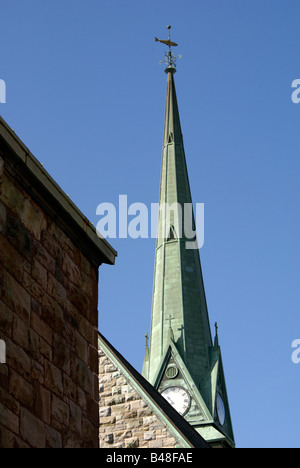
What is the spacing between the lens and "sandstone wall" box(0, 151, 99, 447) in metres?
8.22

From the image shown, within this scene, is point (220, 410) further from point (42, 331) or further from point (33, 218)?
point (42, 331)

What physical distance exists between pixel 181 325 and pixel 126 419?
30692 millimetres

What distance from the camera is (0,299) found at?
8.23 metres

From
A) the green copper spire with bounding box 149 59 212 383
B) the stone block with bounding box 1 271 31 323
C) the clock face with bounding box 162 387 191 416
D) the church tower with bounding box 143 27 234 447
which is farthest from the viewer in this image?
the green copper spire with bounding box 149 59 212 383

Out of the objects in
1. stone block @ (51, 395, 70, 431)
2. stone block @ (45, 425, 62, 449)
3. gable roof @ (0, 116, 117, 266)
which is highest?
gable roof @ (0, 116, 117, 266)

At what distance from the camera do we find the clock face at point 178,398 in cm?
4378

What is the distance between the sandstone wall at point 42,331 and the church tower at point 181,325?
29.5m

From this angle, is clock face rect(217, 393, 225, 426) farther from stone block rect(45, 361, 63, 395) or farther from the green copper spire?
stone block rect(45, 361, 63, 395)

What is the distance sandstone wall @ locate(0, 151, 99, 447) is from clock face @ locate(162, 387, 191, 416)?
3435 cm

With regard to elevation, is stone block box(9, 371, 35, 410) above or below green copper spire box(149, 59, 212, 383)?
below

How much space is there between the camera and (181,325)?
49406 mm

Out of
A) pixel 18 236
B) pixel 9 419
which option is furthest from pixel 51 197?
pixel 9 419

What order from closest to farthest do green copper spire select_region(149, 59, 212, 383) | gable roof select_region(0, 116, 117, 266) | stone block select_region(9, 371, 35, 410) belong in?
stone block select_region(9, 371, 35, 410) → gable roof select_region(0, 116, 117, 266) → green copper spire select_region(149, 59, 212, 383)

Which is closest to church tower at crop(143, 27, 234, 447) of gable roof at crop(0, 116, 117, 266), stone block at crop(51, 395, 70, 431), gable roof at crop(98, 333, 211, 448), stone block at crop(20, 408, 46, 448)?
gable roof at crop(98, 333, 211, 448)
